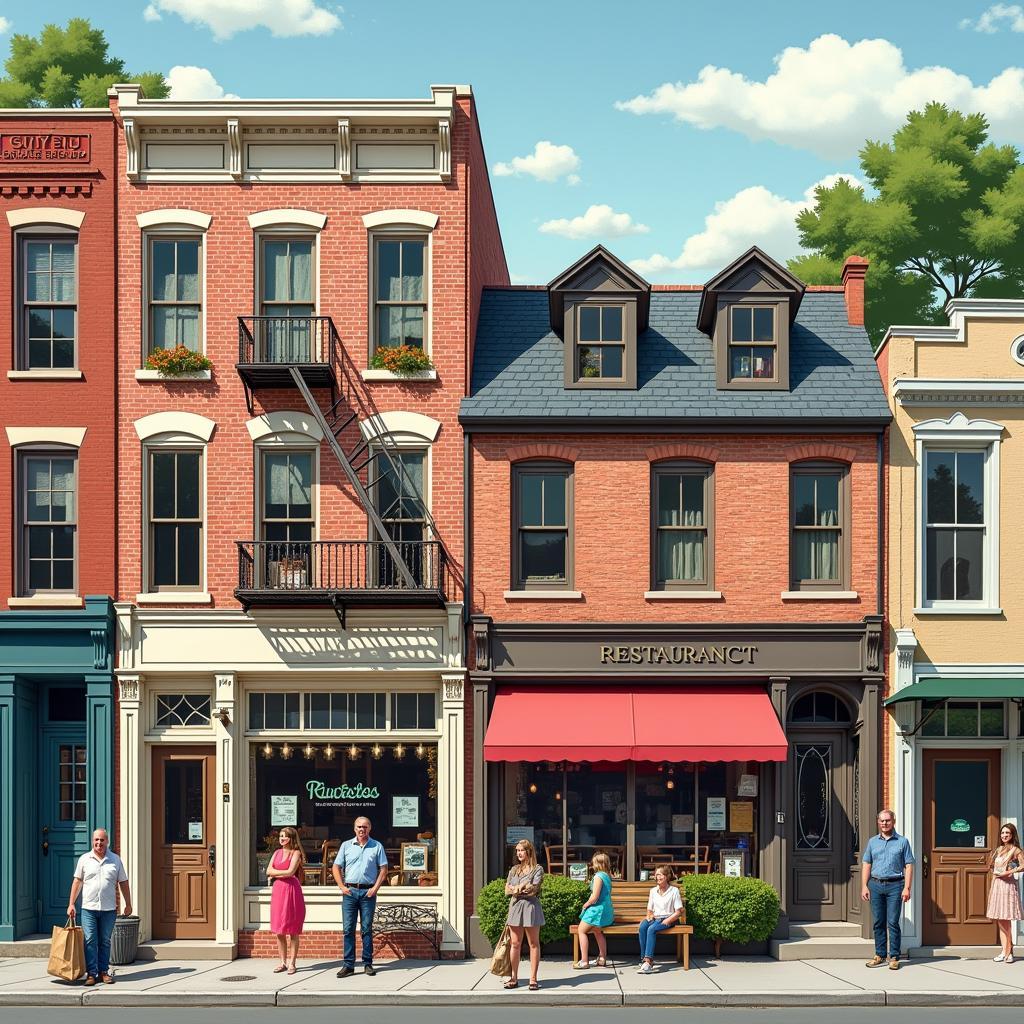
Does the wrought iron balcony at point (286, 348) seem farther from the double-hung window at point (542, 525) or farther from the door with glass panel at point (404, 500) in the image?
the double-hung window at point (542, 525)

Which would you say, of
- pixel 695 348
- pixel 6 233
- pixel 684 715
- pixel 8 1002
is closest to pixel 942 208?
pixel 695 348

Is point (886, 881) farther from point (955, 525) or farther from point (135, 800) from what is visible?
point (135, 800)

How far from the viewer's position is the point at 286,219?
19.3 meters

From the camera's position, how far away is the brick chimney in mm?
20688

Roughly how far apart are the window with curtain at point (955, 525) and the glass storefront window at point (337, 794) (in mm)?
8129

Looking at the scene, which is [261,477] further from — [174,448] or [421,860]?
[421,860]

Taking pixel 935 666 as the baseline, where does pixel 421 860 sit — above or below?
below

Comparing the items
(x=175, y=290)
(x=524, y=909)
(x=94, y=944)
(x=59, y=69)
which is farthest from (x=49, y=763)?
(x=59, y=69)

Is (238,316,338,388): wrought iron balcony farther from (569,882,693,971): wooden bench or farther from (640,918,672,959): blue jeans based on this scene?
(640,918,672,959): blue jeans

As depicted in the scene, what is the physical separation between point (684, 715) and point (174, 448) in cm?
865

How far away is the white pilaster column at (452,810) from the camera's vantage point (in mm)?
18469

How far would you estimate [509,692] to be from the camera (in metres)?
18.9

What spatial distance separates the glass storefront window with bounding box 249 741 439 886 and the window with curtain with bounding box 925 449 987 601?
320 inches

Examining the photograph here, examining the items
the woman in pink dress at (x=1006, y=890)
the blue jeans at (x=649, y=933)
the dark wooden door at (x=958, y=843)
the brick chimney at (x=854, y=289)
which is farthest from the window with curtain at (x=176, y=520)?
the woman in pink dress at (x=1006, y=890)
